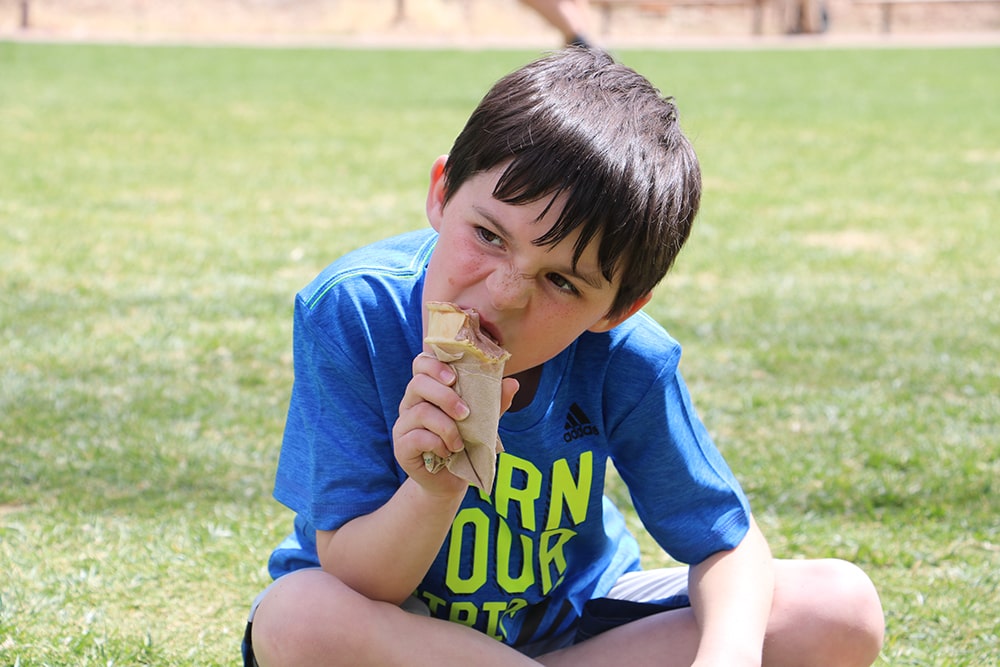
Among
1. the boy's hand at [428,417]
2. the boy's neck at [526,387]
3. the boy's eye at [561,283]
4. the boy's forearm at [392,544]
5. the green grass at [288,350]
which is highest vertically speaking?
the boy's eye at [561,283]

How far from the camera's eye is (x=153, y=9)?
26.1 metres

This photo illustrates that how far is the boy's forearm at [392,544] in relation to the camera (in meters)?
1.75

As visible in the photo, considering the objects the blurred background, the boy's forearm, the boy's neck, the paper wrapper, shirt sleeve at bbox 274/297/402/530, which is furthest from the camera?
the blurred background

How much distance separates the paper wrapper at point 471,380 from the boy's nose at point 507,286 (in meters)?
0.04

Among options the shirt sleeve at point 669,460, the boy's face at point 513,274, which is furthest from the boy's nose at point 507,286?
the shirt sleeve at point 669,460

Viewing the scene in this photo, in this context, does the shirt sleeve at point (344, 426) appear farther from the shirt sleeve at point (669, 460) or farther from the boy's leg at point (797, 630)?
the boy's leg at point (797, 630)

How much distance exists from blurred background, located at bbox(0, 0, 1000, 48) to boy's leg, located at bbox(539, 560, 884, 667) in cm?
2410

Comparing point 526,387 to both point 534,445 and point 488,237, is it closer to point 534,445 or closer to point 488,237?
point 534,445

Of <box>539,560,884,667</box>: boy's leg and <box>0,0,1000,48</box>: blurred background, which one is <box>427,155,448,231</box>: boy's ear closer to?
<box>539,560,884,667</box>: boy's leg

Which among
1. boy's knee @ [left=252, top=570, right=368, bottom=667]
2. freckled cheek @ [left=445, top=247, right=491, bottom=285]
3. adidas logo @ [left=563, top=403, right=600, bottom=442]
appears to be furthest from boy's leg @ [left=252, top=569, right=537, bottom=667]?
freckled cheek @ [left=445, top=247, right=491, bottom=285]

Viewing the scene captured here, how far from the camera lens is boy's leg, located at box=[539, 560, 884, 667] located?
2.01 m

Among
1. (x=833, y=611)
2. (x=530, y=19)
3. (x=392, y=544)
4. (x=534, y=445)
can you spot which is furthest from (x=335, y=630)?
(x=530, y=19)

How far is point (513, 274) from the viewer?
1.71m

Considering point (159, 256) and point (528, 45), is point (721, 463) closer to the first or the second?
point (159, 256)
